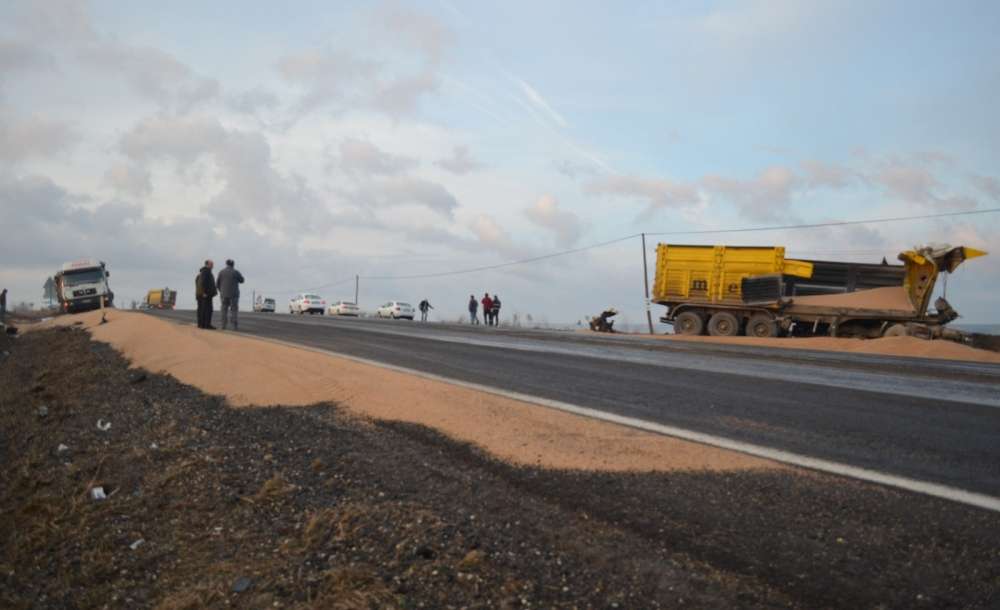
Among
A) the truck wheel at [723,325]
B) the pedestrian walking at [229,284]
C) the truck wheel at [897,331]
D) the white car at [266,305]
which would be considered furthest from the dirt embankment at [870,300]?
the white car at [266,305]

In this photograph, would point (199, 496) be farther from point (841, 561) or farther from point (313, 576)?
point (841, 561)

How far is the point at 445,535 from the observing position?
3.60m

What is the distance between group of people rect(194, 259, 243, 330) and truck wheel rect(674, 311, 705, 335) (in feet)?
57.9

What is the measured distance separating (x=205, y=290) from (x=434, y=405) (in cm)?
1344

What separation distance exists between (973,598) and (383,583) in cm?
257

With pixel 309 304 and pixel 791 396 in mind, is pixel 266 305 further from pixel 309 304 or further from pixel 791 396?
pixel 791 396

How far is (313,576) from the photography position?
129 inches

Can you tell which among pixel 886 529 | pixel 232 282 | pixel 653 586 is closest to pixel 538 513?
pixel 653 586

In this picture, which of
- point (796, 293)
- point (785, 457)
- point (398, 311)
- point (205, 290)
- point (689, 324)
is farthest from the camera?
point (398, 311)

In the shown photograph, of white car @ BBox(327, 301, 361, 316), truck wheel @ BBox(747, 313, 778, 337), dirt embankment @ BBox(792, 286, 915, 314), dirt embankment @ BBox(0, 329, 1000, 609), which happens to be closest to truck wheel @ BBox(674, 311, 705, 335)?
truck wheel @ BBox(747, 313, 778, 337)

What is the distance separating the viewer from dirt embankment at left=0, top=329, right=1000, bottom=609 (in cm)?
309

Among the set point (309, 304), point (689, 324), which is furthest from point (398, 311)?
point (689, 324)

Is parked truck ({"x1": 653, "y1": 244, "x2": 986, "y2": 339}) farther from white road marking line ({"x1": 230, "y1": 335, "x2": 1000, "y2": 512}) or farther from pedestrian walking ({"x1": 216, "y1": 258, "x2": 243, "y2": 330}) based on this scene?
white road marking line ({"x1": 230, "y1": 335, "x2": 1000, "y2": 512})

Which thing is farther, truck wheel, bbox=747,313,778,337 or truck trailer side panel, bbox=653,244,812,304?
truck trailer side panel, bbox=653,244,812,304
